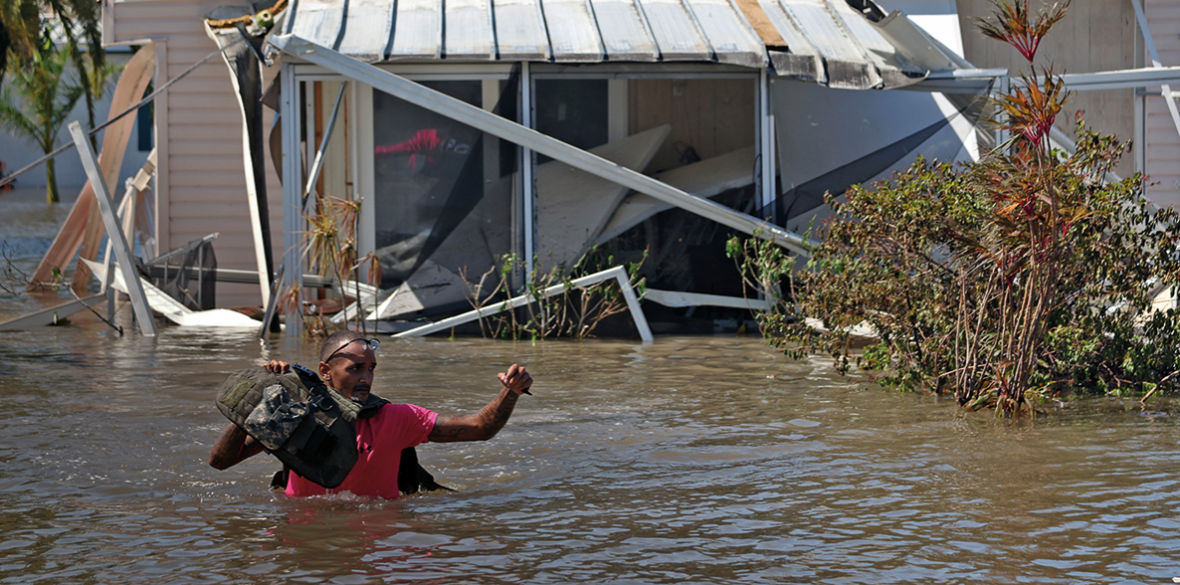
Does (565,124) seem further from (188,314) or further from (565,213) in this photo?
(188,314)

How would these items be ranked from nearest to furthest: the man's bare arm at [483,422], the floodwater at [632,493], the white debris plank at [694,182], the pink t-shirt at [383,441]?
the floodwater at [632,493], the man's bare arm at [483,422], the pink t-shirt at [383,441], the white debris plank at [694,182]

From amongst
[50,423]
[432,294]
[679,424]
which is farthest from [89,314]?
[679,424]

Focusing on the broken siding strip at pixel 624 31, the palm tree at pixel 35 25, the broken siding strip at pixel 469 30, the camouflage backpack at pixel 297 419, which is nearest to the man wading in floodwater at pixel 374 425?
the camouflage backpack at pixel 297 419

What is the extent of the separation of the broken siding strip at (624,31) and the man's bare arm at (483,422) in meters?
6.28

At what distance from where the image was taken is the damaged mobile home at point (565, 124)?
35.8 ft

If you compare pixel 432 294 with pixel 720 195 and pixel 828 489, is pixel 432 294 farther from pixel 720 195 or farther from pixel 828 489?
pixel 828 489

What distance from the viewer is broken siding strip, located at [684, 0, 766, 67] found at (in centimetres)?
1095

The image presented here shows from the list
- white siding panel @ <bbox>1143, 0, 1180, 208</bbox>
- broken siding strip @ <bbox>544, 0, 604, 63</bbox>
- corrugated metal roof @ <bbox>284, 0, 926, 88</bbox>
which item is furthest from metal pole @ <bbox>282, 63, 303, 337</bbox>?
white siding panel @ <bbox>1143, 0, 1180, 208</bbox>

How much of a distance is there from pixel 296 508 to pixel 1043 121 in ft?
15.9

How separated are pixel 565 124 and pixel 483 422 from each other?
686 centimetres

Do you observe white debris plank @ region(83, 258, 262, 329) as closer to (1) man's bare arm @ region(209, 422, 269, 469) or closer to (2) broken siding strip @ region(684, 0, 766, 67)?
(2) broken siding strip @ region(684, 0, 766, 67)

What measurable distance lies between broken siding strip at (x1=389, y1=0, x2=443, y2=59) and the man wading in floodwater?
598cm

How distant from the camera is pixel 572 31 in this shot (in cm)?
1138

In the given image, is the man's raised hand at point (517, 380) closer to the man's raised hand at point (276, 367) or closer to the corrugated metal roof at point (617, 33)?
the man's raised hand at point (276, 367)
